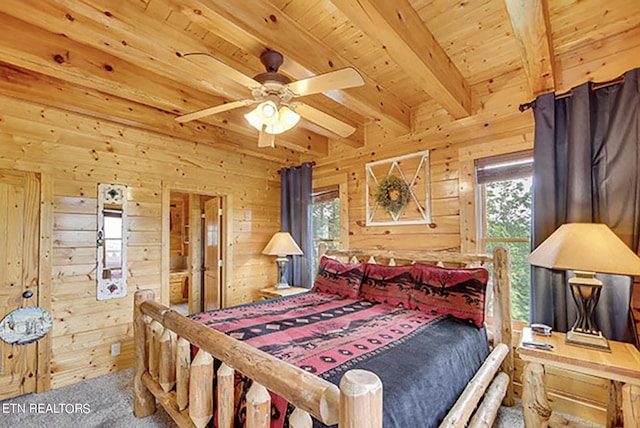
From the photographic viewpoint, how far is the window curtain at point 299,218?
13.9 feet

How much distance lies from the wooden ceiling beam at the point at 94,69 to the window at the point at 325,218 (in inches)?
67.3

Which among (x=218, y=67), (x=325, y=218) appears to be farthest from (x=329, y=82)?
(x=325, y=218)

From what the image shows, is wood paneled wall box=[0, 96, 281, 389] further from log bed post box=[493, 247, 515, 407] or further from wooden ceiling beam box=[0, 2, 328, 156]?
log bed post box=[493, 247, 515, 407]

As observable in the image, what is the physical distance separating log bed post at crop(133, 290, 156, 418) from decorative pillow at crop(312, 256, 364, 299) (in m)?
1.65

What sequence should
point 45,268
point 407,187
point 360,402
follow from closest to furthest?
1. point 360,402
2. point 45,268
3. point 407,187

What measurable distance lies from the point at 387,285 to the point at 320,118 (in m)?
1.61

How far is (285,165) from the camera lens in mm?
4699

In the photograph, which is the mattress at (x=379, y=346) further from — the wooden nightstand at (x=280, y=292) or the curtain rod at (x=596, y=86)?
the curtain rod at (x=596, y=86)

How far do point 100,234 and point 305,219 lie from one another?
2.38 m

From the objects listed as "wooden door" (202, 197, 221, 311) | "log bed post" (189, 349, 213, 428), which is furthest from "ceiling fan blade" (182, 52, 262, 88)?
"wooden door" (202, 197, 221, 311)

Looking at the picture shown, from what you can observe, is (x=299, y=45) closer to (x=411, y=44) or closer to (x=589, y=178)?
(x=411, y=44)

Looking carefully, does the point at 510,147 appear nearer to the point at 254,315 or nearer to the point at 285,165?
the point at 254,315

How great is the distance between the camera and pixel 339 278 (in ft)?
10.2

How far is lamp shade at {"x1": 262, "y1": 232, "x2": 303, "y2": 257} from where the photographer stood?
4.00 meters
